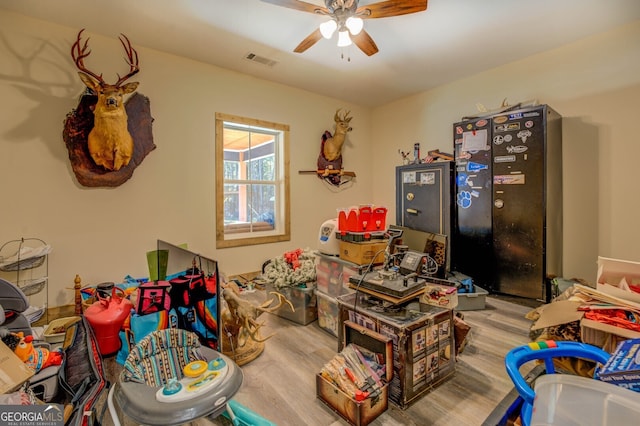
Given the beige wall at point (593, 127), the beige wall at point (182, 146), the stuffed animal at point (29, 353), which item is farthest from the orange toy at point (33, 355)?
the beige wall at point (593, 127)

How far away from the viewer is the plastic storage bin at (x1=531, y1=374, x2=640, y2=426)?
839 mm

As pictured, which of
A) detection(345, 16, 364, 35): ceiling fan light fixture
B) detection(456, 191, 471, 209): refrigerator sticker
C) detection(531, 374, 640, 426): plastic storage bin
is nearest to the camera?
detection(531, 374, 640, 426): plastic storage bin

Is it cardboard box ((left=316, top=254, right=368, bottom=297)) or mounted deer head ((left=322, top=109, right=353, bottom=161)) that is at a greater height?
mounted deer head ((left=322, top=109, right=353, bottom=161))

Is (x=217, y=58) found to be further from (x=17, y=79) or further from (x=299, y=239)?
(x=299, y=239)

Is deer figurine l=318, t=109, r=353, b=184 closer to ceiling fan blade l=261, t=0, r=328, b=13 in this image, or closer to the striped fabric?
ceiling fan blade l=261, t=0, r=328, b=13

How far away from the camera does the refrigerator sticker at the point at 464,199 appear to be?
12.0 ft

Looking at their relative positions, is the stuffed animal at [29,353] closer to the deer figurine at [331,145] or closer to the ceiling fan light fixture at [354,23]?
the ceiling fan light fixture at [354,23]

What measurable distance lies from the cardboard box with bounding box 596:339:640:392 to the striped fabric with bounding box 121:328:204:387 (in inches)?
64.6

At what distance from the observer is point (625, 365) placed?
0.90 meters

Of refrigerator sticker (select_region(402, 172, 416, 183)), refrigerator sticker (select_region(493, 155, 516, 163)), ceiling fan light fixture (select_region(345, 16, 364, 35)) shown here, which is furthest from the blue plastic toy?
refrigerator sticker (select_region(402, 172, 416, 183))

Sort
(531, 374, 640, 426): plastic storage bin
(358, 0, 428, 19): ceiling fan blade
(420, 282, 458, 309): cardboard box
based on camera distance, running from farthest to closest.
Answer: (358, 0, 428, 19): ceiling fan blade
(420, 282, 458, 309): cardboard box
(531, 374, 640, 426): plastic storage bin

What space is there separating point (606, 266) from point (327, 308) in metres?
1.96

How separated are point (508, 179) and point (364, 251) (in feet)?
7.02

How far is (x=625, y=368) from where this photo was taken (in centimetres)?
89
